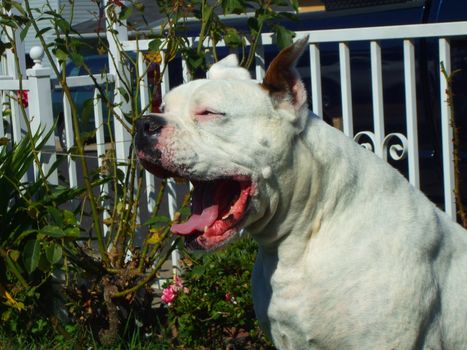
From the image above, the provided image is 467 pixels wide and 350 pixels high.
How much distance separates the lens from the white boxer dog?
129 inches

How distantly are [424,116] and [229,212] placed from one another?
3.15 meters

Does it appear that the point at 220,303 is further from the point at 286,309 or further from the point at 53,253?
the point at 286,309

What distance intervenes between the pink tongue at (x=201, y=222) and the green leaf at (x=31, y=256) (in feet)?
5.27

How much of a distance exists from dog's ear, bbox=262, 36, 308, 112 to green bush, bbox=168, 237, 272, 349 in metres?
1.79

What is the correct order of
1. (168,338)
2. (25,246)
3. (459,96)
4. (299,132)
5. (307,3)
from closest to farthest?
(299,132)
(25,246)
(168,338)
(459,96)
(307,3)

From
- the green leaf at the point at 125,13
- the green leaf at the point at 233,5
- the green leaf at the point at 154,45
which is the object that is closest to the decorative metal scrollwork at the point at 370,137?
the green leaf at the point at 233,5

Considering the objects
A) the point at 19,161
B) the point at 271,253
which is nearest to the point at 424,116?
the point at 19,161

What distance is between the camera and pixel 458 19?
6.30m

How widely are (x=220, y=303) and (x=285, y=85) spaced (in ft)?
6.42

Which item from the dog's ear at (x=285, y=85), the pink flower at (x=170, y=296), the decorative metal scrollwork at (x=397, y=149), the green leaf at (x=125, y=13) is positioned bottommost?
the pink flower at (x=170, y=296)

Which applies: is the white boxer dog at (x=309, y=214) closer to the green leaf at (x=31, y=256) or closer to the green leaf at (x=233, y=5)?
the green leaf at (x=31, y=256)

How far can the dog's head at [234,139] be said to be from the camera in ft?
10.7

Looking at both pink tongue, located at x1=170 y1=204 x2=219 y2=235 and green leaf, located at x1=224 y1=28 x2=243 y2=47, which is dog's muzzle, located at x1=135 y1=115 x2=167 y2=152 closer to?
pink tongue, located at x1=170 y1=204 x2=219 y2=235

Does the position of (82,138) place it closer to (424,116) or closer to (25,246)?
(25,246)
